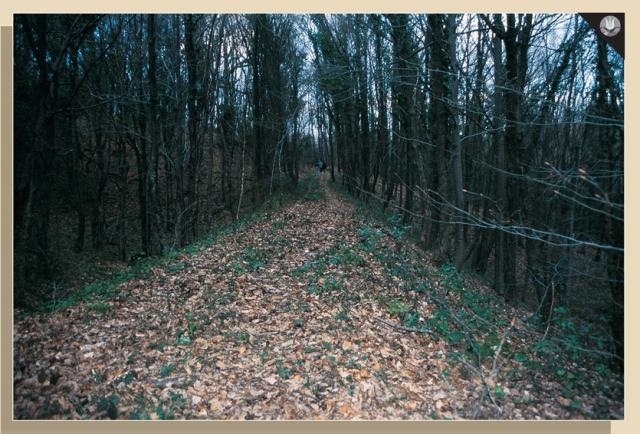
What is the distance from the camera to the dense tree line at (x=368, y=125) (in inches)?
187

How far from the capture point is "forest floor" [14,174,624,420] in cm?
378

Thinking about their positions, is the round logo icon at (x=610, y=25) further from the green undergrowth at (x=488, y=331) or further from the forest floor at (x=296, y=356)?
the forest floor at (x=296, y=356)

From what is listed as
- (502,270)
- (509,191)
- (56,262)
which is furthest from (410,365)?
(56,262)

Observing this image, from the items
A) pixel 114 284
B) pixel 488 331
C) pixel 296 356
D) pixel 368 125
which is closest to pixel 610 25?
pixel 488 331

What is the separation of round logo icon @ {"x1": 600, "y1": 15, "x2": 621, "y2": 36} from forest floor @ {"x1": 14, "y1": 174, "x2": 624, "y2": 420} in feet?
12.1

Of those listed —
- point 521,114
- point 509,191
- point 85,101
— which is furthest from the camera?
point 85,101

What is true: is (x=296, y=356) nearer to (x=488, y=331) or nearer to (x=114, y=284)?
(x=488, y=331)

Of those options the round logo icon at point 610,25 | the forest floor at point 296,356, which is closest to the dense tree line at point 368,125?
the round logo icon at point 610,25

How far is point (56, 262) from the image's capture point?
23.9 feet

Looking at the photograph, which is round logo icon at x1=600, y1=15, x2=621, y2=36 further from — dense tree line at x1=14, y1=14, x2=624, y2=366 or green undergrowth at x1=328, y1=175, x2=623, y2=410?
green undergrowth at x1=328, y1=175, x2=623, y2=410

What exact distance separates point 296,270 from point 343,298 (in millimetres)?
1579

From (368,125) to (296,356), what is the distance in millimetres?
16128

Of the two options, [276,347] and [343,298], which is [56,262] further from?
[343,298]

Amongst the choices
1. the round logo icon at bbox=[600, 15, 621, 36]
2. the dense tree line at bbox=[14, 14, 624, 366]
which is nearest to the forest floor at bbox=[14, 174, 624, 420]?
the dense tree line at bbox=[14, 14, 624, 366]
